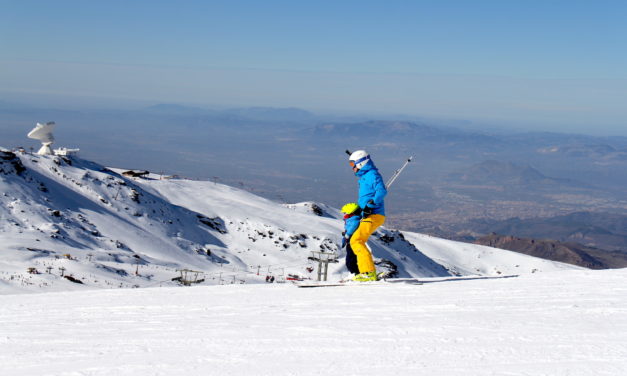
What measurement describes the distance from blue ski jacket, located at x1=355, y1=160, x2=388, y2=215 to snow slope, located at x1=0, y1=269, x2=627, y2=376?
2.08 meters

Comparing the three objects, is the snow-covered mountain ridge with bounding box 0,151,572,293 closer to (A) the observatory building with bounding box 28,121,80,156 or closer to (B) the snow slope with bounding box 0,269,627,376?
(A) the observatory building with bounding box 28,121,80,156

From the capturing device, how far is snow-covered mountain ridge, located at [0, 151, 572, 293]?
82.7 feet

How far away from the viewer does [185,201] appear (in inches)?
2066

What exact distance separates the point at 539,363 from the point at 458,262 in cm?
5865

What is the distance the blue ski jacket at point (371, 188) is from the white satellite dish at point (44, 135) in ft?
137

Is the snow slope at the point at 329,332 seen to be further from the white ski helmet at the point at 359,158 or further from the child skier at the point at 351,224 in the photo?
the white ski helmet at the point at 359,158

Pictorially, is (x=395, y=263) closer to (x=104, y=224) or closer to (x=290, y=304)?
(x=104, y=224)

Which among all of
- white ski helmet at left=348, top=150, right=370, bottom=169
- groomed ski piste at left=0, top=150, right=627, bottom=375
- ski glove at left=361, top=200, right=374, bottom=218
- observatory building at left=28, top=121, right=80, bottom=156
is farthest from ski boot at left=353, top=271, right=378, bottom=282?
observatory building at left=28, top=121, right=80, bottom=156

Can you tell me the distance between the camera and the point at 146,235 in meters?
38.6

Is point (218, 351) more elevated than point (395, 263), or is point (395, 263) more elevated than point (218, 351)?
point (218, 351)

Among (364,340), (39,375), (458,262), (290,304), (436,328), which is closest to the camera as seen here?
(39,375)

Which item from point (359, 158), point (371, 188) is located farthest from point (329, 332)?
point (359, 158)

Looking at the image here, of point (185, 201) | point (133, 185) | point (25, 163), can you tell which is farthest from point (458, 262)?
point (25, 163)

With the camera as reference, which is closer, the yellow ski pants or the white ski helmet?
the yellow ski pants
